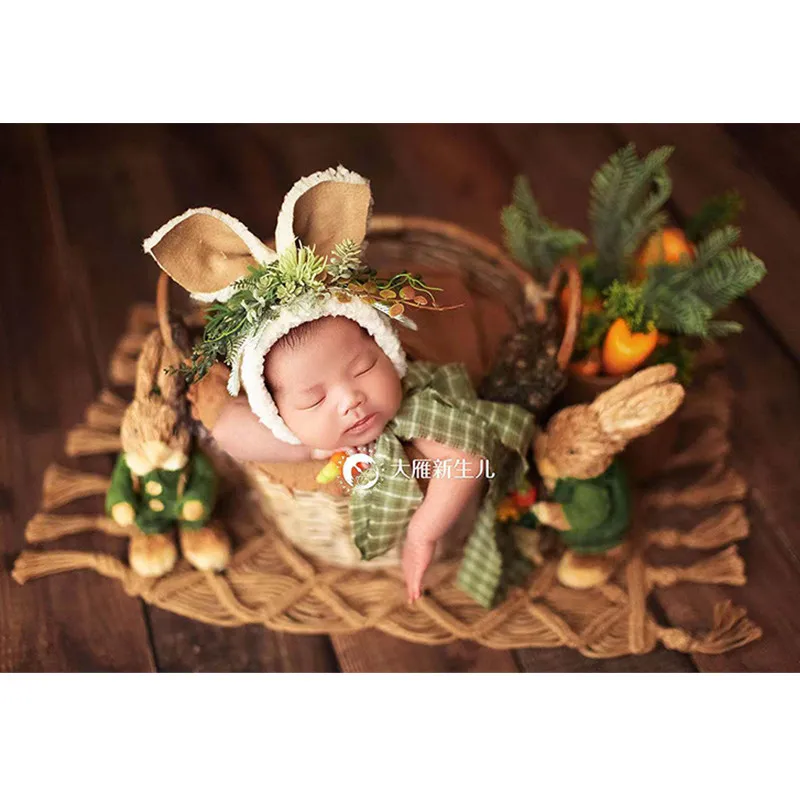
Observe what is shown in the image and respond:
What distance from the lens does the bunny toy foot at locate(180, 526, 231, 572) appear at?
1.31 metres

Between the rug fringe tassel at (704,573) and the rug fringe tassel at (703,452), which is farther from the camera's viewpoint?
the rug fringe tassel at (703,452)

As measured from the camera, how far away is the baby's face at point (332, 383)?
38.0 inches

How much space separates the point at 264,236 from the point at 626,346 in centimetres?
69

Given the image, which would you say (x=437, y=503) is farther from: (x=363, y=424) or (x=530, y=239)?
(x=530, y=239)

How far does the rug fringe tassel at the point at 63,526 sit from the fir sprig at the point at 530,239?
720mm

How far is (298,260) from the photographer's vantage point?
940mm

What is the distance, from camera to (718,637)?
128cm

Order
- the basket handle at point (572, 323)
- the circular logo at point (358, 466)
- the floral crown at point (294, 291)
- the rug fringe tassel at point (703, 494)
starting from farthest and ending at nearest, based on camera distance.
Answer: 1. the rug fringe tassel at point (703, 494)
2. the basket handle at point (572, 323)
3. the circular logo at point (358, 466)
4. the floral crown at point (294, 291)

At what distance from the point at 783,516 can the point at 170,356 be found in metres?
0.92

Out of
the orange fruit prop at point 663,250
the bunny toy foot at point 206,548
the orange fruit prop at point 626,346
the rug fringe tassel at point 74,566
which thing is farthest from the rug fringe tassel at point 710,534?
the rug fringe tassel at point 74,566

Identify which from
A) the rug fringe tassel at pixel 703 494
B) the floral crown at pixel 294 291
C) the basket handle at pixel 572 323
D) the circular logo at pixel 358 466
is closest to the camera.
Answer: the floral crown at pixel 294 291

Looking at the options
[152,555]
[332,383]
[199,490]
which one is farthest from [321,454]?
[152,555]

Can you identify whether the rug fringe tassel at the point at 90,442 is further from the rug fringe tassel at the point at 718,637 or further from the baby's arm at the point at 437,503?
the rug fringe tassel at the point at 718,637

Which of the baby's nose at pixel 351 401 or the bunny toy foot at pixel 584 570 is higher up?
the baby's nose at pixel 351 401
